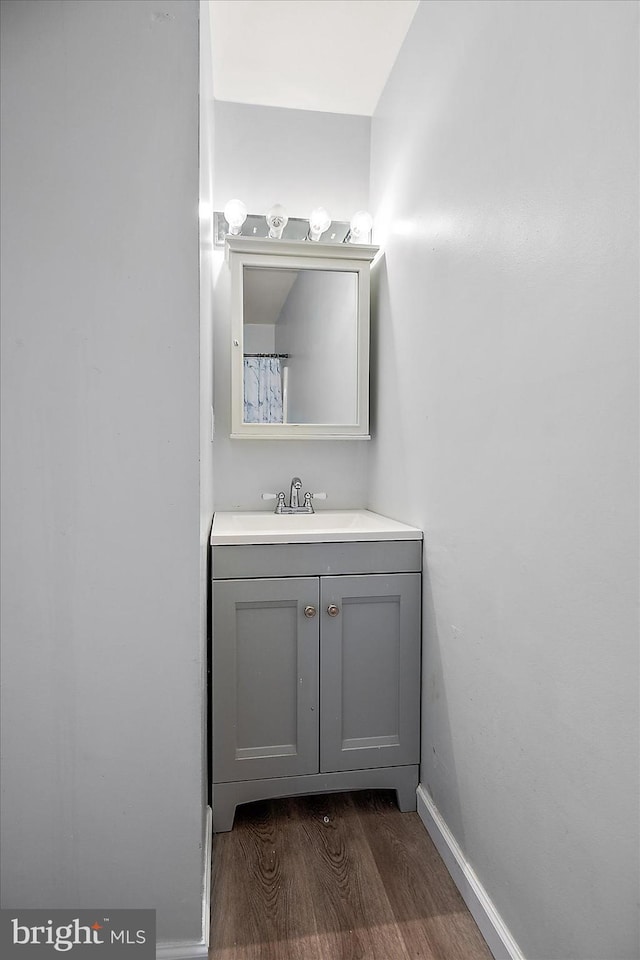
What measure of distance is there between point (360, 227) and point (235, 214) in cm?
50

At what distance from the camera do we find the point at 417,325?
1.90 meters

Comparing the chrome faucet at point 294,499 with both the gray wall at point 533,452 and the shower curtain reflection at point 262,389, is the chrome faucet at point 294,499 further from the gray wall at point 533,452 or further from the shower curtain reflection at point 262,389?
the gray wall at point 533,452

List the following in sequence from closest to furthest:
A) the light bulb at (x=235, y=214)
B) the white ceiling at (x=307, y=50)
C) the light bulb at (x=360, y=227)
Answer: the white ceiling at (x=307, y=50), the light bulb at (x=235, y=214), the light bulb at (x=360, y=227)

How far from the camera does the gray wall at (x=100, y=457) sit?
117 centimetres

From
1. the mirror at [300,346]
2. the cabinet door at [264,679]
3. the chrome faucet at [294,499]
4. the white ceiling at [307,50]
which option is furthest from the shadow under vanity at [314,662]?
the white ceiling at [307,50]

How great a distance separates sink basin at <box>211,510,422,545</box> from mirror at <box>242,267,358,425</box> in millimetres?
384

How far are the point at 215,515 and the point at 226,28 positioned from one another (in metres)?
1.72

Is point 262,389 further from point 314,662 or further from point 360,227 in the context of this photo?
point 314,662

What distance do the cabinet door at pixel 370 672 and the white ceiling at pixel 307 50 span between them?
1.83 metres

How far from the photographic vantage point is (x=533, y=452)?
1.18m

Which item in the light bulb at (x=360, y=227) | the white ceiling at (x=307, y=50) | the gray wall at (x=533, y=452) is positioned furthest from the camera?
the light bulb at (x=360, y=227)

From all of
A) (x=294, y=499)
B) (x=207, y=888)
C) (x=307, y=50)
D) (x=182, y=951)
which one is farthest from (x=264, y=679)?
(x=307, y=50)

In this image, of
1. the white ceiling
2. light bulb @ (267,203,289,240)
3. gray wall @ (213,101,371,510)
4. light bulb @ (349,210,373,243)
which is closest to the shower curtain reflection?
gray wall @ (213,101,371,510)

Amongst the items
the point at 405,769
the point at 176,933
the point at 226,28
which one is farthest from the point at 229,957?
the point at 226,28
